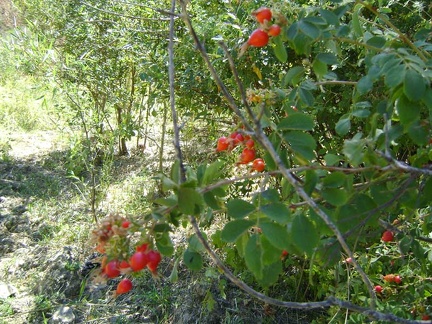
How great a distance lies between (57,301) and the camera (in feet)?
7.20

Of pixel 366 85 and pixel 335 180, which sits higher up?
pixel 366 85

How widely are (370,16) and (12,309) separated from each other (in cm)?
205

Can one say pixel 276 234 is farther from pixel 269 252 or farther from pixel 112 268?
pixel 112 268

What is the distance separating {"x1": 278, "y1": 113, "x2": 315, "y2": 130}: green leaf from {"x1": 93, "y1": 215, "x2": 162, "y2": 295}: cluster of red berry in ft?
1.10

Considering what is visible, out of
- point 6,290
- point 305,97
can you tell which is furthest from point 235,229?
point 6,290

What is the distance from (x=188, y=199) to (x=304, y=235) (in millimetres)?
214

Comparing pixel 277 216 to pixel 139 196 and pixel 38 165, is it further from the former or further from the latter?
pixel 38 165

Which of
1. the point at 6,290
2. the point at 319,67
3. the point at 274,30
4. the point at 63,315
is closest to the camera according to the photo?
the point at 274,30

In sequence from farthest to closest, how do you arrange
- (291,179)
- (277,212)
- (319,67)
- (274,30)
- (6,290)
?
(6,290) → (319,67) → (274,30) → (277,212) → (291,179)

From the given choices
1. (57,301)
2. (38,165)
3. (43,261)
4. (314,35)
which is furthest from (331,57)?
(38,165)

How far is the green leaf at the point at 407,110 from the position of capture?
84 cm

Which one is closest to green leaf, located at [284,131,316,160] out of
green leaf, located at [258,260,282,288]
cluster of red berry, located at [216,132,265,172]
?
cluster of red berry, located at [216,132,265,172]

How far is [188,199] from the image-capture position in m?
0.73

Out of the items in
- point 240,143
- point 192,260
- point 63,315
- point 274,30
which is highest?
point 274,30
